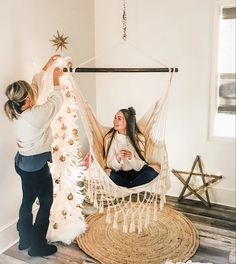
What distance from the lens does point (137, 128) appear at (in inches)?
111

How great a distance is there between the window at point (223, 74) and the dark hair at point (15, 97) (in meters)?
1.76

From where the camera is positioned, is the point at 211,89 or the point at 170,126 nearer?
the point at 211,89

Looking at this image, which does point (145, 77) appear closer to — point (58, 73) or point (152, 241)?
point (58, 73)

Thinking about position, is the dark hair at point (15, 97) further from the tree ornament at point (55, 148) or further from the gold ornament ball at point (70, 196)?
the gold ornament ball at point (70, 196)

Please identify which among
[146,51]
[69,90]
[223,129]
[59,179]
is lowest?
[59,179]

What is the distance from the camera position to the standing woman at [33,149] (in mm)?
2332

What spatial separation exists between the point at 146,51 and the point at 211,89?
0.75 metres

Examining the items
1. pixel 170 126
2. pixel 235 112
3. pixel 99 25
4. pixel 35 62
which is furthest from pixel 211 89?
pixel 35 62

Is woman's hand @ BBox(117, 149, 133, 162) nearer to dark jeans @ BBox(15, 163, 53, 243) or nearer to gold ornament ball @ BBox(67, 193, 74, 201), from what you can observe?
gold ornament ball @ BBox(67, 193, 74, 201)

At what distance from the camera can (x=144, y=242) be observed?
2695mm

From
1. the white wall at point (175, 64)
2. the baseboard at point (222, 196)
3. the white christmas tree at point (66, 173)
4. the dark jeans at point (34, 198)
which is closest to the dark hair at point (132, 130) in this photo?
the white christmas tree at point (66, 173)

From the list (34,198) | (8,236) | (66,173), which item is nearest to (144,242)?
(66,173)

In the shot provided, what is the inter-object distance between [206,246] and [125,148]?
38.8 inches

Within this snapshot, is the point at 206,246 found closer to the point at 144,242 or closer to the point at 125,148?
the point at 144,242
